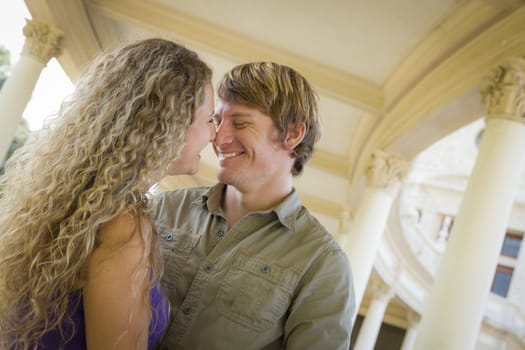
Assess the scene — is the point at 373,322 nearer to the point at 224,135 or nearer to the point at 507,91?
the point at 507,91

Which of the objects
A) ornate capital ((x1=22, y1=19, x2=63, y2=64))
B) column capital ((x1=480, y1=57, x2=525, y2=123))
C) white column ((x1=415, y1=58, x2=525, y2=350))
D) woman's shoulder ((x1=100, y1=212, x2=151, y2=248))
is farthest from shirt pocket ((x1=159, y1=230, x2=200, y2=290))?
ornate capital ((x1=22, y1=19, x2=63, y2=64))

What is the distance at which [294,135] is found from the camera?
256 cm

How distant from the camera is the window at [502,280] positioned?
772 inches

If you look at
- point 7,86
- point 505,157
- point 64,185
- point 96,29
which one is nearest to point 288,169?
point 64,185

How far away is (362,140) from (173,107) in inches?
386

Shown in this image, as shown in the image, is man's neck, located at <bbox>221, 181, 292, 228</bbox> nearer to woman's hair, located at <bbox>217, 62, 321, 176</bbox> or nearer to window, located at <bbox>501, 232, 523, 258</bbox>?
woman's hair, located at <bbox>217, 62, 321, 176</bbox>

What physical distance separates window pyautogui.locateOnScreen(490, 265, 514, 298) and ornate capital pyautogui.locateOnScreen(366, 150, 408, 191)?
41.2 feet

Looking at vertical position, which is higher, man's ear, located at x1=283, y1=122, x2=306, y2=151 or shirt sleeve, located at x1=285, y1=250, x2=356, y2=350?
man's ear, located at x1=283, y1=122, x2=306, y2=151

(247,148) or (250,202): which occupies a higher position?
(247,148)

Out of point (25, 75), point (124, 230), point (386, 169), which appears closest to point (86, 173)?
point (124, 230)

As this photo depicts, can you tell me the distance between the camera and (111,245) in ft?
5.17

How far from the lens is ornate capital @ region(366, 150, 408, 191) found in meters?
9.41

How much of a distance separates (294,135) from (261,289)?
811 mm

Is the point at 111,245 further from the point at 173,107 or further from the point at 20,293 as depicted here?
the point at 173,107
